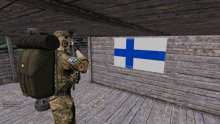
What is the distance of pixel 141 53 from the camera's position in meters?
3.07

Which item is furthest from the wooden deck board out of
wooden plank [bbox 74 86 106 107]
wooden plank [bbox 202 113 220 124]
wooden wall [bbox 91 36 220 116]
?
wooden plank [bbox 74 86 106 107]

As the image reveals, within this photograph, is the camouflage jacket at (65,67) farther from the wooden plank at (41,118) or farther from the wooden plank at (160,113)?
the wooden plank at (160,113)

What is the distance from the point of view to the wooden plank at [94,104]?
7.74 ft

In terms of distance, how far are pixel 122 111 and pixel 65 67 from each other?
1782 millimetres

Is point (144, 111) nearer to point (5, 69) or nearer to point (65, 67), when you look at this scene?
point (65, 67)

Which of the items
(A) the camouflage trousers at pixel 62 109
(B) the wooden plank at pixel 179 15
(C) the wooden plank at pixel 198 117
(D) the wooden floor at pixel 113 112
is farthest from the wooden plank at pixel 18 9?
(C) the wooden plank at pixel 198 117

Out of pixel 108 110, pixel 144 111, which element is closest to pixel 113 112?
pixel 108 110

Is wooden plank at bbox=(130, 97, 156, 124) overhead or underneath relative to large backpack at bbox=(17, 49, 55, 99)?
underneath

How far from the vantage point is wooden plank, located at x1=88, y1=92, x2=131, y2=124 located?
2226 millimetres

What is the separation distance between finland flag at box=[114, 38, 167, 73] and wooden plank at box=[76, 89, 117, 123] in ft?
3.15

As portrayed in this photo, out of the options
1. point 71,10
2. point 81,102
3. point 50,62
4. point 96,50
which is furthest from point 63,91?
point 96,50

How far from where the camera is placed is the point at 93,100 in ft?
9.79

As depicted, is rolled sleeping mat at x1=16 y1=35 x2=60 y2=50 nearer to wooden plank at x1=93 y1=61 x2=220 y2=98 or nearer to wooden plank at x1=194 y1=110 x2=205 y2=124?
wooden plank at x1=93 y1=61 x2=220 y2=98

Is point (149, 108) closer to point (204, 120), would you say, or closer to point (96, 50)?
point (204, 120)
